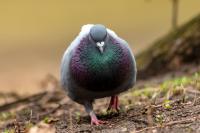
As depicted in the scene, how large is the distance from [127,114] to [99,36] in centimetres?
89

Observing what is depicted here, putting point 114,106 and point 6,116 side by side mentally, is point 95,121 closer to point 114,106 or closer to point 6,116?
point 114,106

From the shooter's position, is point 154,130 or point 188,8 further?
point 188,8

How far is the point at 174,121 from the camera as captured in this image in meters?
5.13

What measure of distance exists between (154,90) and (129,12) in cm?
1443

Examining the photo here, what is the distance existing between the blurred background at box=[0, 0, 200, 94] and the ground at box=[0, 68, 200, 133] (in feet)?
17.8

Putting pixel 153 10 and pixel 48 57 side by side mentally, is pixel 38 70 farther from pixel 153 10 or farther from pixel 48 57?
pixel 153 10

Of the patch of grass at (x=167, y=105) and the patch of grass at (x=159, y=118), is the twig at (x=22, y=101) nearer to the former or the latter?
the patch of grass at (x=167, y=105)

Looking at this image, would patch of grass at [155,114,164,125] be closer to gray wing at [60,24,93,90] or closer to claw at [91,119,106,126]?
claw at [91,119,106,126]

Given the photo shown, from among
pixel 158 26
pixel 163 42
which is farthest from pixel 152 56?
pixel 158 26

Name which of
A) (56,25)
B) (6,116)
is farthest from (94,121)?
(56,25)

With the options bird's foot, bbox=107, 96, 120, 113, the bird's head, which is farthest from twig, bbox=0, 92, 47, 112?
the bird's head

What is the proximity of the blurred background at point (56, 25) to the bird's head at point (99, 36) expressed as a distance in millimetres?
8093

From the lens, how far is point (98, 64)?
5500 mm

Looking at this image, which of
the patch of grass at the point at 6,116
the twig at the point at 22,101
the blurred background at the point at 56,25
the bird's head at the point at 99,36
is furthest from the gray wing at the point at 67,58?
the blurred background at the point at 56,25
